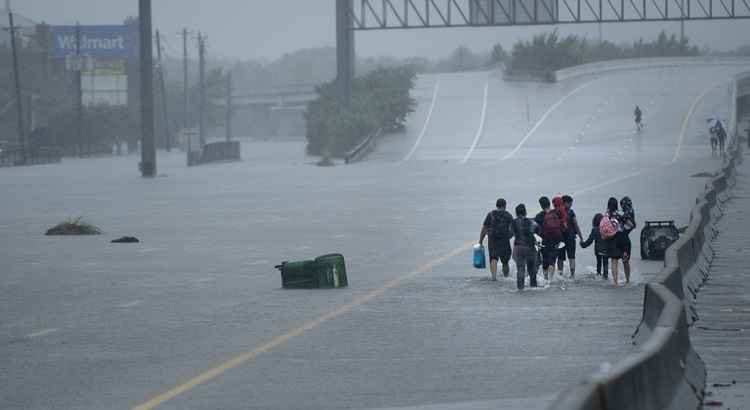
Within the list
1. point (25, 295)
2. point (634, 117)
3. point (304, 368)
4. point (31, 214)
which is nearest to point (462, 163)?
point (634, 117)

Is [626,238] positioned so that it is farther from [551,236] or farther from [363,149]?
[363,149]

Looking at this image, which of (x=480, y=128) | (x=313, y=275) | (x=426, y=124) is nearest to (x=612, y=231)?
(x=313, y=275)

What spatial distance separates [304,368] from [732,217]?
903 inches

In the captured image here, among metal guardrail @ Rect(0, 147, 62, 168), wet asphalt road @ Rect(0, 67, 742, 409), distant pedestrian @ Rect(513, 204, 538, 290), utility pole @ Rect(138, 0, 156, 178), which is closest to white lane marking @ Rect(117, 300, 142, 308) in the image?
wet asphalt road @ Rect(0, 67, 742, 409)

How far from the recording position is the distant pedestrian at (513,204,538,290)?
23.1m

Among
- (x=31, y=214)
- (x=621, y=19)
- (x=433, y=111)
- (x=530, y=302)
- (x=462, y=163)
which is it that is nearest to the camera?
(x=530, y=302)

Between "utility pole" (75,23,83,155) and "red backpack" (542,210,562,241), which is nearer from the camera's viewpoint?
"red backpack" (542,210,562,241)

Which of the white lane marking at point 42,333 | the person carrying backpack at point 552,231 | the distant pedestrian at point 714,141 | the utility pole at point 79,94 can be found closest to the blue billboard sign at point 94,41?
the utility pole at point 79,94

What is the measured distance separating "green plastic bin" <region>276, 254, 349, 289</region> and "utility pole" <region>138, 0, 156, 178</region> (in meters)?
51.7

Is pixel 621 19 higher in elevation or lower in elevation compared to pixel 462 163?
higher

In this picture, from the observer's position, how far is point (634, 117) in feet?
340

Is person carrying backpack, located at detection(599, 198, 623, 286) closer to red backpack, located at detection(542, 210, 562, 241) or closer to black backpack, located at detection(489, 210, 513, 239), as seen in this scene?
red backpack, located at detection(542, 210, 562, 241)

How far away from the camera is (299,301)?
73.3ft

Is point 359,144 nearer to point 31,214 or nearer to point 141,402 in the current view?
point 31,214
